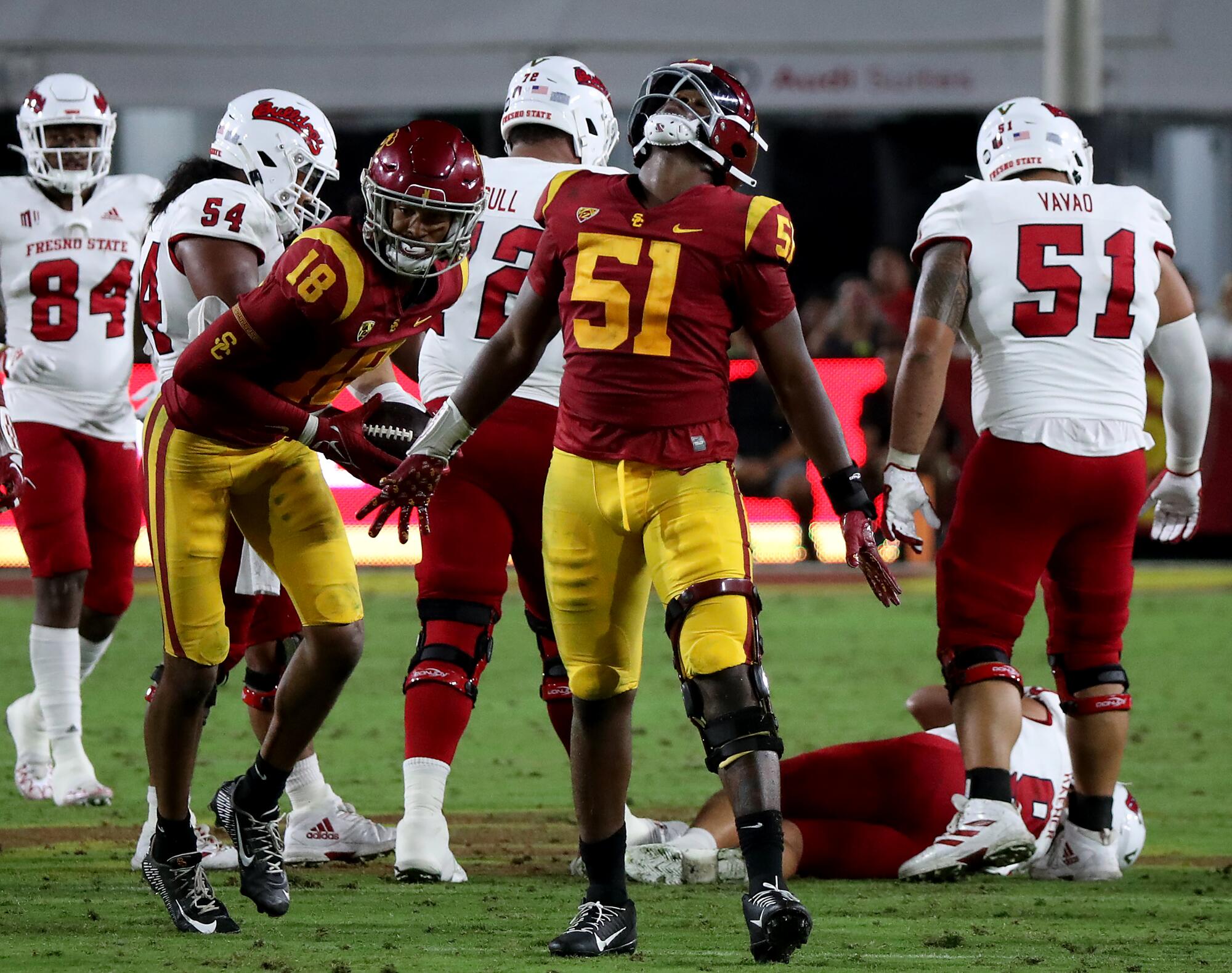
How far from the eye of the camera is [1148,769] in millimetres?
6656

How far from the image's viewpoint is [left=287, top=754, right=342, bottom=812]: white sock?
525cm

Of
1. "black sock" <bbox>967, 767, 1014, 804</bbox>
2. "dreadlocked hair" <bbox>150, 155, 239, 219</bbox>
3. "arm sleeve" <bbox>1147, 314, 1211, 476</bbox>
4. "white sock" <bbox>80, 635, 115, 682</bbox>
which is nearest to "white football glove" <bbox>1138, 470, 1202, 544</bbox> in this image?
"arm sleeve" <bbox>1147, 314, 1211, 476</bbox>

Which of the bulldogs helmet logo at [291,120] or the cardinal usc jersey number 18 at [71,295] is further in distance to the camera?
the cardinal usc jersey number 18 at [71,295]

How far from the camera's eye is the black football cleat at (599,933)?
12.9ft

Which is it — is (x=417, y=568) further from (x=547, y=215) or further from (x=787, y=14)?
(x=787, y=14)

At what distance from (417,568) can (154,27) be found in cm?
936

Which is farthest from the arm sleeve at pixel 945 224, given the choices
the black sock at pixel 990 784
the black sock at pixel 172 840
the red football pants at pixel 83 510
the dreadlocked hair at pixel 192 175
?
the red football pants at pixel 83 510

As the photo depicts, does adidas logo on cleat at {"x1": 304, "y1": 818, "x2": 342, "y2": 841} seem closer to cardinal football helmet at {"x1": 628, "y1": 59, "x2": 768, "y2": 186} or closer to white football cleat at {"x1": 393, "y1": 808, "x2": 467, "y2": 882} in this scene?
white football cleat at {"x1": 393, "y1": 808, "x2": 467, "y2": 882}

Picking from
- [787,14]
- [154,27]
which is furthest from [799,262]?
[154,27]

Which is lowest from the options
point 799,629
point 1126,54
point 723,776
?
point 799,629

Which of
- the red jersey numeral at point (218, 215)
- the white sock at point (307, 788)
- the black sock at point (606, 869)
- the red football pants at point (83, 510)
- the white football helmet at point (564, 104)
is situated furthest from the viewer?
the red football pants at point (83, 510)

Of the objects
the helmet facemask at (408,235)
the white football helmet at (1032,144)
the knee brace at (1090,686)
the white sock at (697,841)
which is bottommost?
the white sock at (697,841)

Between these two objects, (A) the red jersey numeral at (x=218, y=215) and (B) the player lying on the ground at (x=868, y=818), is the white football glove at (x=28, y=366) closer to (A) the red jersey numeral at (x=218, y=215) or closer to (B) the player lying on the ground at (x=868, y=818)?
(A) the red jersey numeral at (x=218, y=215)

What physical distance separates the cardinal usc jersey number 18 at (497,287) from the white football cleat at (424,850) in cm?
114
